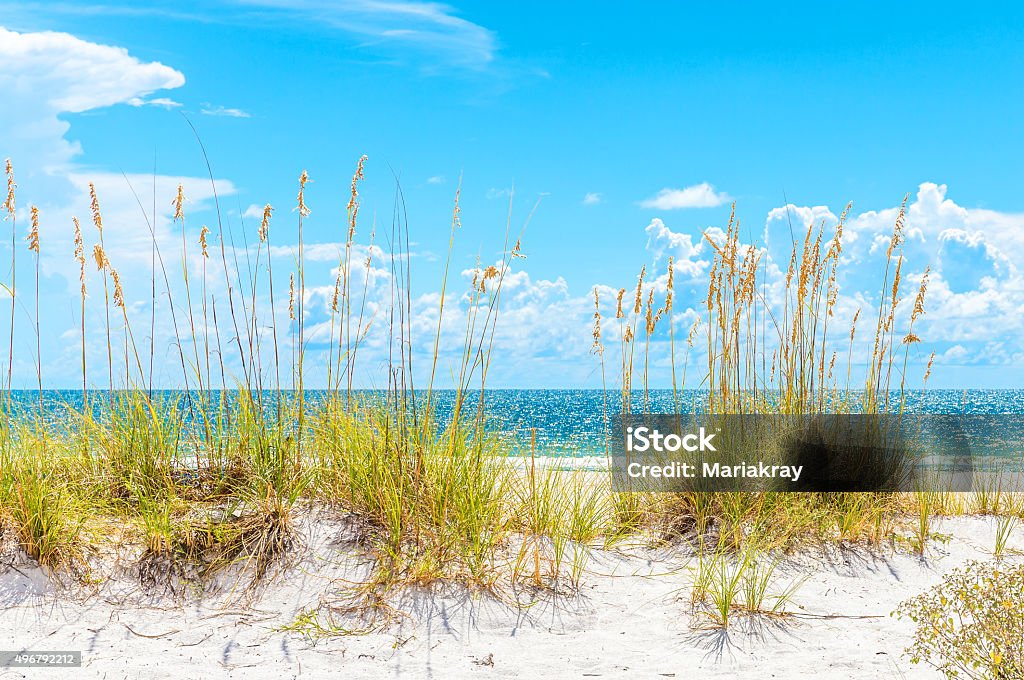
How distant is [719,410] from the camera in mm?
4949

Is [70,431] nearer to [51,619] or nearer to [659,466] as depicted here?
[51,619]

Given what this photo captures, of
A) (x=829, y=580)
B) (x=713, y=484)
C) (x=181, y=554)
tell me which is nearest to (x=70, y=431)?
(x=181, y=554)

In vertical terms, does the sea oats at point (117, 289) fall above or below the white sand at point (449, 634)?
above

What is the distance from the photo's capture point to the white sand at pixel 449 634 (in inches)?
126

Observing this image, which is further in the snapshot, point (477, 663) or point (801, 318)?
point (801, 318)

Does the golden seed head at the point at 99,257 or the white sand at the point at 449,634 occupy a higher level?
the golden seed head at the point at 99,257

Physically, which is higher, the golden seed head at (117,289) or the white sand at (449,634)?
the golden seed head at (117,289)

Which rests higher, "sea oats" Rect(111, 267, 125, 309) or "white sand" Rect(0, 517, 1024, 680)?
"sea oats" Rect(111, 267, 125, 309)

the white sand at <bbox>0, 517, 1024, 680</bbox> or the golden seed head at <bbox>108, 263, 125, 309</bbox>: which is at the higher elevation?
the golden seed head at <bbox>108, 263, 125, 309</bbox>

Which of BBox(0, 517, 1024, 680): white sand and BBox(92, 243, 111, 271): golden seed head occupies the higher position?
BBox(92, 243, 111, 271): golden seed head

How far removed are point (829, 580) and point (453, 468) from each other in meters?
2.02

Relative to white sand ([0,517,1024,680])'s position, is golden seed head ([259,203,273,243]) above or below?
above

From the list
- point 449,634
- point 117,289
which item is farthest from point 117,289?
point 449,634

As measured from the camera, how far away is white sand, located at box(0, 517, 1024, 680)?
126 inches
